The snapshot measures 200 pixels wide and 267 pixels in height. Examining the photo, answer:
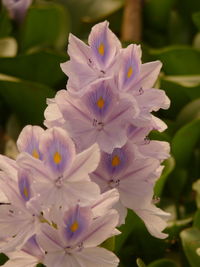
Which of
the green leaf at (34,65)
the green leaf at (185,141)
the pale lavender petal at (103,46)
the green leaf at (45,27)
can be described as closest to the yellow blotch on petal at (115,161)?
the pale lavender petal at (103,46)

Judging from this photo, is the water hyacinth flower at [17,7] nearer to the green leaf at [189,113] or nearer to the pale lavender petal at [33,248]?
the green leaf at [189,113]

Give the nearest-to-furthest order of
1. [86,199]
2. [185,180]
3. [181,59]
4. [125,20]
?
[86,199] < [185,180] < [181,59] < [125,20]

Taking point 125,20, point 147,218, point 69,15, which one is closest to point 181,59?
point 125,20

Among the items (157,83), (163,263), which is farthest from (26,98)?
(163,263)

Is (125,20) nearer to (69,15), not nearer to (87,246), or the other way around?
(69,15)

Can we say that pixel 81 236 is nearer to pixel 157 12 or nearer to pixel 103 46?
pixel 103 46
